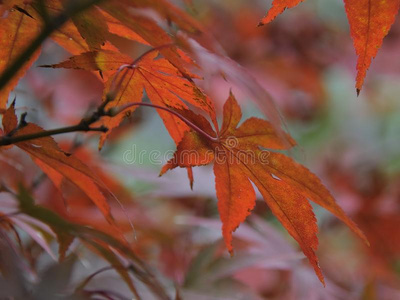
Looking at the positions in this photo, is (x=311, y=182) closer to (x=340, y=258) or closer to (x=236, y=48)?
(x=236, y=48)

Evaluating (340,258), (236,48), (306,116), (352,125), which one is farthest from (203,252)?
(352,125)

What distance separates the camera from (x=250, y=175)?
40cm

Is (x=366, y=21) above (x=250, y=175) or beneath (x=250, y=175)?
above

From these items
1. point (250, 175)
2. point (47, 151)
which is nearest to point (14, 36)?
point (47, 151)

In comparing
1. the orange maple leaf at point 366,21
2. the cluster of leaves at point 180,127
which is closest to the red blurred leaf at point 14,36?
the cluster of leaves at point 180,127

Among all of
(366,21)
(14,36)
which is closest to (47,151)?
(14,36)

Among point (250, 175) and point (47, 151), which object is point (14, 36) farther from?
point (250, 175)

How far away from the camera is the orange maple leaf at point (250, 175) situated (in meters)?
0.38

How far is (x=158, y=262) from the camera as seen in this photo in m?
0.91

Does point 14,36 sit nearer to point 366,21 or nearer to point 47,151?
point 47,151

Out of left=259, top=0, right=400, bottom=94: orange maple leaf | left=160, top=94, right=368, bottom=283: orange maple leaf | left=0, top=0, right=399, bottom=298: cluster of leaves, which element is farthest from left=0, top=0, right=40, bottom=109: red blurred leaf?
left=259, top=0, right=400, bottom=94: orange maple leaf

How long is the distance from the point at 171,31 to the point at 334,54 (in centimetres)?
124

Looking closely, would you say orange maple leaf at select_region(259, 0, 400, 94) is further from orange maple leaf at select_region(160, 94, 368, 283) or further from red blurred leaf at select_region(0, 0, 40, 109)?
red blurred leaf at select_region(0, 0, 40, 109)

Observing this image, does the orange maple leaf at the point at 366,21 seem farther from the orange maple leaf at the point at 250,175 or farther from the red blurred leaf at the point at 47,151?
the red blurred leaf at the point at 47,151
